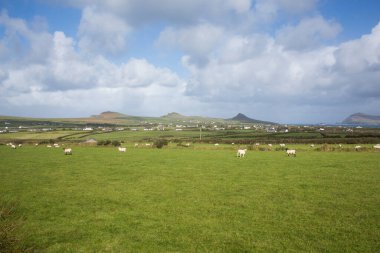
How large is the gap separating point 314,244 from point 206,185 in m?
11.1

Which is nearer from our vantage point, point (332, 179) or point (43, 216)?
point (43, 216)

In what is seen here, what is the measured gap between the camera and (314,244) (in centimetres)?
1060

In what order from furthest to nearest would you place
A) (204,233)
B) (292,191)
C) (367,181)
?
Answer: (367,181)
(292,191)
(204,233)

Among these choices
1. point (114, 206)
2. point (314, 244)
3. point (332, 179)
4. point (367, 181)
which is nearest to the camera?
point (314, 244)

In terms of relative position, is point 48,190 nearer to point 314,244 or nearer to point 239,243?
point 239,243

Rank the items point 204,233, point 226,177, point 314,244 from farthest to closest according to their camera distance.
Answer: point 226,177, point 204,233, point 314,244

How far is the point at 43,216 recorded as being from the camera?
14289 millimetres

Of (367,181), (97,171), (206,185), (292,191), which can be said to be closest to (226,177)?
(206,185)

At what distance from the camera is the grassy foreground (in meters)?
10.9

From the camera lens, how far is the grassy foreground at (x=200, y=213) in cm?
1091

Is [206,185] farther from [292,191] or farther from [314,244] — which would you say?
[314,244]

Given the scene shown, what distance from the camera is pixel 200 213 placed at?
14469 millimetres

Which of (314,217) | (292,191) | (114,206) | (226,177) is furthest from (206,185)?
(314,217)

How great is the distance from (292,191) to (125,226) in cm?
1083
